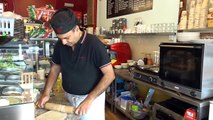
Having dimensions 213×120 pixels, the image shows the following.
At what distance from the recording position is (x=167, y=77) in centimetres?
235

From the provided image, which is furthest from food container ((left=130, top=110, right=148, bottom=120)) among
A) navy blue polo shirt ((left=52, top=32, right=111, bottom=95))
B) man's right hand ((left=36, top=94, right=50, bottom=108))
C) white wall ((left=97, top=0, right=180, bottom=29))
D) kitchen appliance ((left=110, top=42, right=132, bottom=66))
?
man's right hand ((left=36, top=94, right=50, bottom=108))

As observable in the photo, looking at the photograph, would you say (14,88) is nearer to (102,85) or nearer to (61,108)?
→ (61,108)

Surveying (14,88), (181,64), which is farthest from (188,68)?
(14,88)

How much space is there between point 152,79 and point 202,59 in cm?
83

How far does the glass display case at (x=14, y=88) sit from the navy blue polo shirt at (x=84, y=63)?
410 millimetres

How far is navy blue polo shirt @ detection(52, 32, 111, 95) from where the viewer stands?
1.59m

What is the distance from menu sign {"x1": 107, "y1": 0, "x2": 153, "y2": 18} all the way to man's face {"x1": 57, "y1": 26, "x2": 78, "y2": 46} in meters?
2.32

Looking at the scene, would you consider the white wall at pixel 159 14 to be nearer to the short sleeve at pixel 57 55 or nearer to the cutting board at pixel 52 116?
the short sleeve at pixel 57 55

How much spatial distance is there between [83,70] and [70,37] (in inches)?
11.0

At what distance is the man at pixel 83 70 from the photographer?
1528mm

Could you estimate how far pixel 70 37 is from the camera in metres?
1.54

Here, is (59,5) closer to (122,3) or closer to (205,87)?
(122,3)

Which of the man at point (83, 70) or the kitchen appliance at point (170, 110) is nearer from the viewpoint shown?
the man at point (83, 70)

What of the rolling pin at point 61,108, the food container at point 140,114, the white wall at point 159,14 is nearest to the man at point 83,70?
the rolling pin at point 61,108
